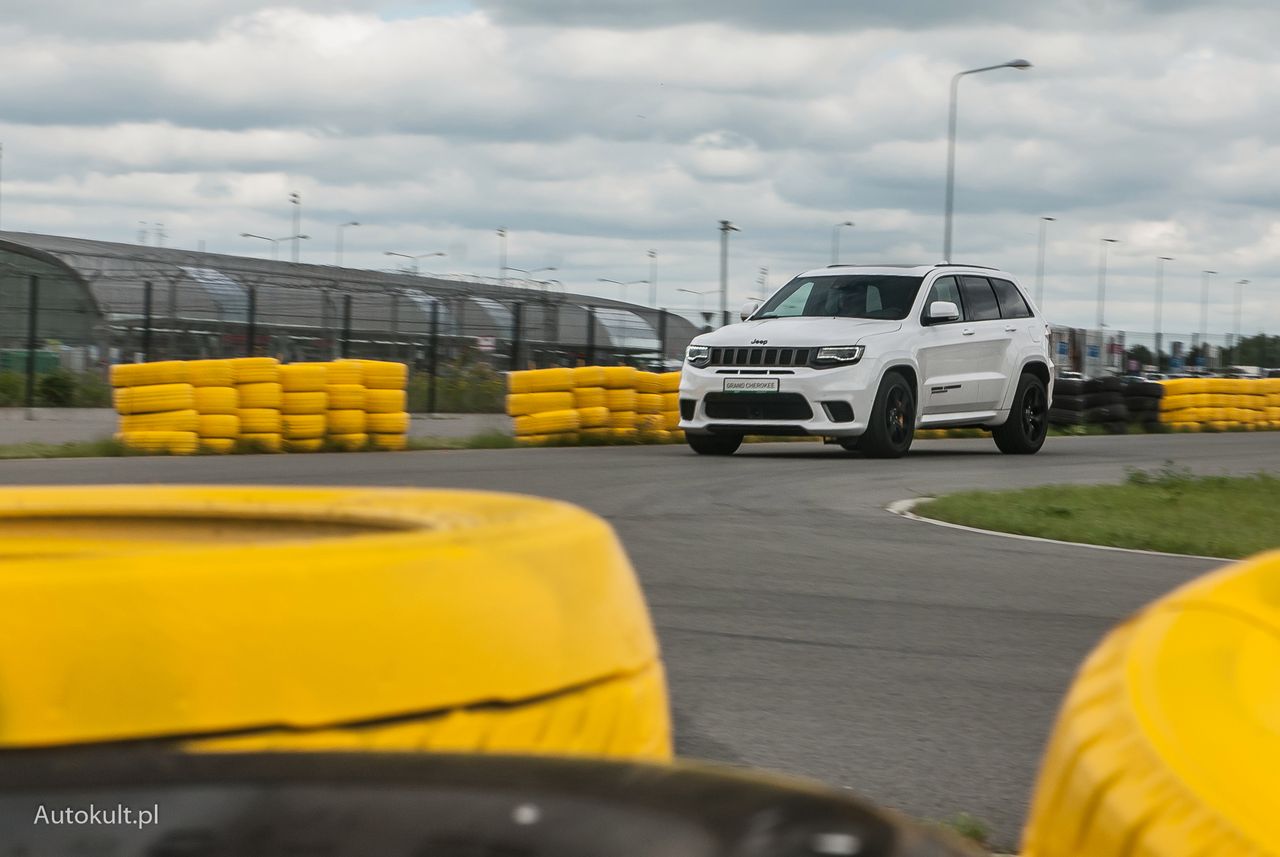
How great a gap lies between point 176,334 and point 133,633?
96.8ft

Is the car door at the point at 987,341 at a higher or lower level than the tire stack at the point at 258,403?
higher

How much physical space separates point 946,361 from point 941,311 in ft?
2.38

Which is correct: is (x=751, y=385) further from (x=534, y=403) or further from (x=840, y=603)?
(x=840, y=603)

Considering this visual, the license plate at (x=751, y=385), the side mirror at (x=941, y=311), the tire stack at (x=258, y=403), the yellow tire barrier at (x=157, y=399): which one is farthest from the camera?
the side mirror at (x=941, y=311)

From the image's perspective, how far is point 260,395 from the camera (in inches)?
691

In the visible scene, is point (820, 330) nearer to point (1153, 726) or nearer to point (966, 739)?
point (966, 739)

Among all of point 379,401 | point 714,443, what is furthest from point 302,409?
point 714,443

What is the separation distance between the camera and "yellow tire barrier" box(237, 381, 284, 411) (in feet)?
57.3

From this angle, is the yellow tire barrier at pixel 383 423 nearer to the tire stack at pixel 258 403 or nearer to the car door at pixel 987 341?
the tire stack at pixel 258 403

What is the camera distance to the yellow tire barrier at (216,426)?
17.1m

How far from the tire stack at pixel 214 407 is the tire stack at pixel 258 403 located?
130 mm

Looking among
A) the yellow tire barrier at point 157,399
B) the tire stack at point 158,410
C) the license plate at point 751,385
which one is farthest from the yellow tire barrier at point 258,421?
the license plate at point 751,385

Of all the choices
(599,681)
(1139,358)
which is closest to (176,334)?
(599,681)

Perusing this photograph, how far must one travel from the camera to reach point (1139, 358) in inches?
2335
